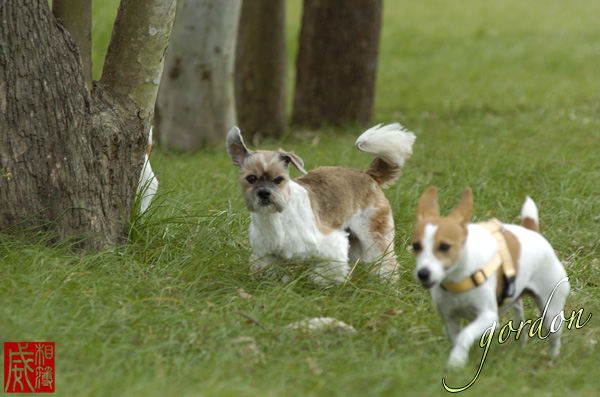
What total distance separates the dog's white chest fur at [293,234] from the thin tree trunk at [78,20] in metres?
1.51

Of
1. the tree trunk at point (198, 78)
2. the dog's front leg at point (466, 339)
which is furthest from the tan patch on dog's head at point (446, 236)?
the tree trunk at point (198, 78)

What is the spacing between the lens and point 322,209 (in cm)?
488

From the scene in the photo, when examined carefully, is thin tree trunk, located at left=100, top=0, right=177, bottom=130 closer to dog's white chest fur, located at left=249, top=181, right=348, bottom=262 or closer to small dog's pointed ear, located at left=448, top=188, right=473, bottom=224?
dog's white chest fur, located at left=249, top=181, right=348, bottom=262

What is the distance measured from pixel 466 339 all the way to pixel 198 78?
639 centimetres

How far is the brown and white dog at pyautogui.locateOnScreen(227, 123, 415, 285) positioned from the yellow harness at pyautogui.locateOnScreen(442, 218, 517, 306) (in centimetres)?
121

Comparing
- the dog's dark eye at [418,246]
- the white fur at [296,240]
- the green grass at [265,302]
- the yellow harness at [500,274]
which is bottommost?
the green grass at [265,302]

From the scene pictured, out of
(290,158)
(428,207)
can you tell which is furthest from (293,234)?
(428,207)

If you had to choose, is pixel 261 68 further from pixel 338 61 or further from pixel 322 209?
pixel 322 209

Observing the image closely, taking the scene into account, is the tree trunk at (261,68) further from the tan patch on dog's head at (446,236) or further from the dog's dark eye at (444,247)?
the dog's dark eye at (444,247)

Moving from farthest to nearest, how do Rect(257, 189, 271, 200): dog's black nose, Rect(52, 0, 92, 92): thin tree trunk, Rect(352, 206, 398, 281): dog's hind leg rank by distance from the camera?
Rect(352, 206, 398, 281): dog's hind leg → Rect(52, 0, 92, 92): thin tree trunk → Rect(257, 189, 271, 200): dog's black nose

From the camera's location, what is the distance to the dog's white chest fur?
4598 millimetres

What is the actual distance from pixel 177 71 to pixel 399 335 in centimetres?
596

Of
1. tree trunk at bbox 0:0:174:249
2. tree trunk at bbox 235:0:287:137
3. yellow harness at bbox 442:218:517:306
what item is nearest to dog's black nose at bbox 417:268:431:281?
yellow harness at bbox 442:218:517:306

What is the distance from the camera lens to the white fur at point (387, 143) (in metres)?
5.01
